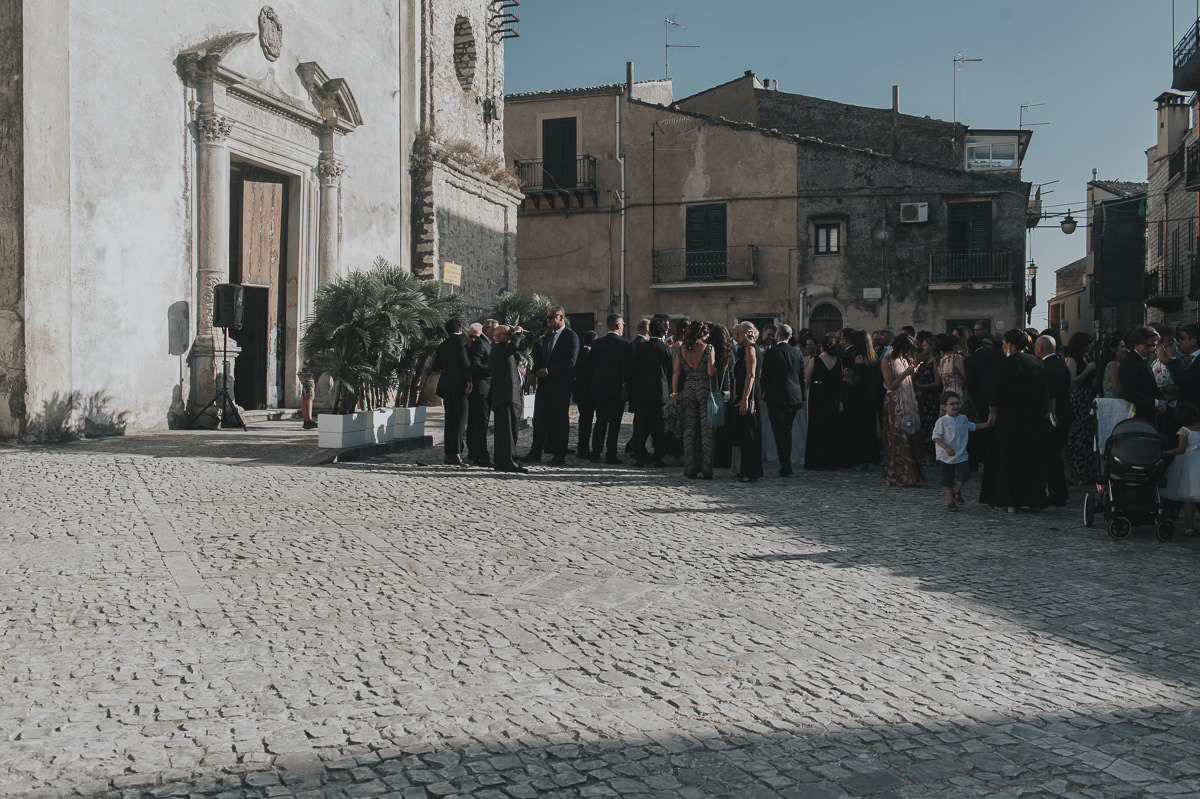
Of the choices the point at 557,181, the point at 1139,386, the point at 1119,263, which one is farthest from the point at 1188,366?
the point at 1119,263

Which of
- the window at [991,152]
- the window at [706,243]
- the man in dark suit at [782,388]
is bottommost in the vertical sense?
the man in dark suit at [782,388]

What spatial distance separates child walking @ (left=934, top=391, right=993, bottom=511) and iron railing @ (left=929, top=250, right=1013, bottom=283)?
20729mm

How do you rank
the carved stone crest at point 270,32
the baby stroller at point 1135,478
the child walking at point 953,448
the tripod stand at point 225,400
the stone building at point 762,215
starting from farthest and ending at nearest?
the stone building at point 762,215, the carved stone crest at point 270,32, the tripod stand at point 225,400, the child walking at point 953,448, the baby stroller at point 1135,478

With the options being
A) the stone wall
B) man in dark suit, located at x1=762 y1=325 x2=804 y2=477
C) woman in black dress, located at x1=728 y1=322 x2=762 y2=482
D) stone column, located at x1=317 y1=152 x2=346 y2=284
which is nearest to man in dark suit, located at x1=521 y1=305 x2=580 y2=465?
woman in black dress, located at x1=728 y1=322 x2=762 y2=482

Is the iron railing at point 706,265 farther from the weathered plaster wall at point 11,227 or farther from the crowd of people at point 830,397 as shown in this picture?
the weathered plaster wall at point 11,227

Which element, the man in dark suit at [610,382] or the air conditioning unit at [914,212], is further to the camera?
the air conditioning unit at [914,212]

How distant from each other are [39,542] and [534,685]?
402cm

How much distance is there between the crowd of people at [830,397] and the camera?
324 inches

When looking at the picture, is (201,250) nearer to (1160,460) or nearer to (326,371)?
(326,371)

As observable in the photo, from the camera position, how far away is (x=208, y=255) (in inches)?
541

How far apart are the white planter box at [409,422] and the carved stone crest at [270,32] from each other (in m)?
6.72

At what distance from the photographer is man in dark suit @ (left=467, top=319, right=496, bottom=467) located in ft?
34.8

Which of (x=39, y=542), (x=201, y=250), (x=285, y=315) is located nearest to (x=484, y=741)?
(x=39, y=542)

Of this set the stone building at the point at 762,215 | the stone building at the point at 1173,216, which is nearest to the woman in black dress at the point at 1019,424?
the stone building at the point at 1173,216
